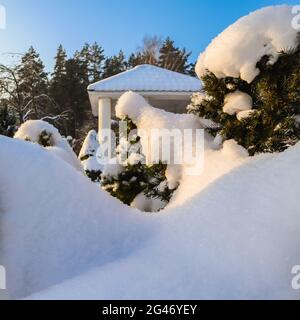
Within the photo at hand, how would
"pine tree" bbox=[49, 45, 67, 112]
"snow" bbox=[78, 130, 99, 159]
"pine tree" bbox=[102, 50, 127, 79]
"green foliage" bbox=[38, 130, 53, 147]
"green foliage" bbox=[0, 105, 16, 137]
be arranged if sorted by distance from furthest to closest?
"pine tree" bbox=[102, 50, 127, 79] < "pine tree" bbox=[49, 45, 67, 112] < "snow" bbox=[78, 130, 99, 159] < "green foliage" bbox=[0, 105, 16, 137] < "green foliage" bbox=[38, 130, 53, 147]

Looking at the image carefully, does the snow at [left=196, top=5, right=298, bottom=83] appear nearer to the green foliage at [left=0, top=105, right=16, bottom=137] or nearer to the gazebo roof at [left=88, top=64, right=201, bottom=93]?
the green foliage at [left=0, top=105, right=16, bottom=137]

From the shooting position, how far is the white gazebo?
43.8 feet

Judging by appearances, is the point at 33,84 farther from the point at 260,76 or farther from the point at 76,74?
the point at 260,76

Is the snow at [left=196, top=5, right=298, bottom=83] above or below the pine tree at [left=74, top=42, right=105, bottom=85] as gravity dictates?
below

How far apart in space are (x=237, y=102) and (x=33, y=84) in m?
36.3

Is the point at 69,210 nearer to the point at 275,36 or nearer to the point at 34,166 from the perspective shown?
the point at 34,166

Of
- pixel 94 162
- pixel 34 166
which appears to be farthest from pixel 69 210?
pixel 94 162

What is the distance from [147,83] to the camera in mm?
13703

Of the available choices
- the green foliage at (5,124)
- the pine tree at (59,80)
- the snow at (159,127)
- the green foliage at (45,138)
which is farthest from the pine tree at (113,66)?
the snow at (159,127)

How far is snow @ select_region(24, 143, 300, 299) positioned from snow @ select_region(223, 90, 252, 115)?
0.69 m

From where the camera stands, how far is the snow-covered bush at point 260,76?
2.96 metres

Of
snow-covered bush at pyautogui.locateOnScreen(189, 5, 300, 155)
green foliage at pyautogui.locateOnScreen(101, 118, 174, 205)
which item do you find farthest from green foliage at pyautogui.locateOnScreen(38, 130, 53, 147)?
snow-covered bush at pyautogui.locateOnScreen(189, 5, 300, 155)

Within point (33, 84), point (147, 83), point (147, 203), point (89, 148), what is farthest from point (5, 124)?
point (33, 84)

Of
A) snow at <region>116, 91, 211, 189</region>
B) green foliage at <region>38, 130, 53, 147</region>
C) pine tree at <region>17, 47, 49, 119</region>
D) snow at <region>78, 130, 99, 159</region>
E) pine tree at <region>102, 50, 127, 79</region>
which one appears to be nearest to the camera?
snow at <region>116, 91, 211, 189</region>
